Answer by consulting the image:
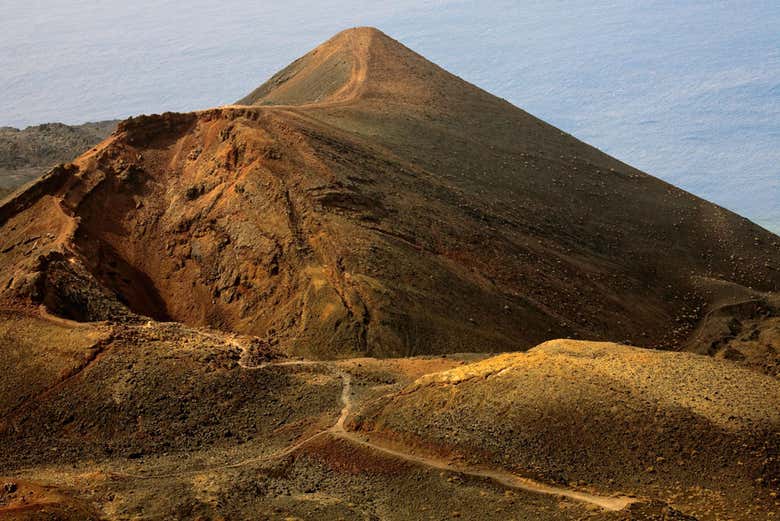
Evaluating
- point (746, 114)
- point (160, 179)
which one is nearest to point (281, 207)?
point (160, 179)

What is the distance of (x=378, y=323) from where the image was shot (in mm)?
29703

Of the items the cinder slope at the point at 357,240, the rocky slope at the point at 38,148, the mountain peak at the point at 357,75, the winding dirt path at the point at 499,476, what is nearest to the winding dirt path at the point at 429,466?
the winding dirt path at the point at 499,476

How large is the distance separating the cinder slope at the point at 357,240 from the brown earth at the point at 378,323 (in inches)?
4.9

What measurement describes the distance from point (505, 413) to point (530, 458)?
1.35 meters

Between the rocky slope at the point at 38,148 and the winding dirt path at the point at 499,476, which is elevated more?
the rocky slope at the point at 38,148

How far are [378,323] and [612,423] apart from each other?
40.5 feet

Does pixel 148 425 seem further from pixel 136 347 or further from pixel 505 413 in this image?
pixel 505 413

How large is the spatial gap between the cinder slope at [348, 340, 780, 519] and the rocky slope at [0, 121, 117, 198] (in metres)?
49.7

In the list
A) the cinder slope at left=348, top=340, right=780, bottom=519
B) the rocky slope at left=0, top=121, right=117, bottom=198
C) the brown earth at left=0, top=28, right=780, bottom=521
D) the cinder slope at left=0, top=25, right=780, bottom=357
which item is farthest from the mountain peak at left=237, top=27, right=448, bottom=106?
the cinder slope at left=348, top=340, right=780, bottom=519

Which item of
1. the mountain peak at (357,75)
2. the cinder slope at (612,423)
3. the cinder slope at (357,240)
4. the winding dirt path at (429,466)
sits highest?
the mountain peak at (357,75)

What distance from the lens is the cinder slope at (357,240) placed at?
30484mm

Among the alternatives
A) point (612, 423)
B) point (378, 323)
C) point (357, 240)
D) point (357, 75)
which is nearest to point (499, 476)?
point (612, 423)

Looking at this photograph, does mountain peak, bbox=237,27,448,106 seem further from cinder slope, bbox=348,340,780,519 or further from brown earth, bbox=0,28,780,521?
cinder slope, bbox=348,340,780,519

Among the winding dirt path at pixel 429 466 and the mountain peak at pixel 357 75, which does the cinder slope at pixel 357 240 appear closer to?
the mountain peak at pixel 357 75
